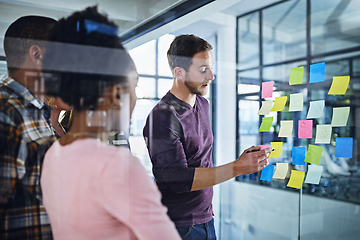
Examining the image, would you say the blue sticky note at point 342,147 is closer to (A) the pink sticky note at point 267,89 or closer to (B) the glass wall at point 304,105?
(B) the glass wall at point 304,105

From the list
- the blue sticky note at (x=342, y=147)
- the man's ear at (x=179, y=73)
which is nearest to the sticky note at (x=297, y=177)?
the blue sticky note at (x=342, y=147)

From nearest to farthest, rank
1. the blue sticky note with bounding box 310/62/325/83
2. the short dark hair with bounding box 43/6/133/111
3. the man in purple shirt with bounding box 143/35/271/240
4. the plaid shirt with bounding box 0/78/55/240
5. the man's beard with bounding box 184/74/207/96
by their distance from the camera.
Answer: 1. the short dark hair with bounding box 43/6/133/111
2. the plaid shirt with bounding box 0/78/55/240
3. the man in purple shirt with bounding box 143/35/271/240
4. the man's beard with bounding box 184/74/207/96
5. the blue sticky note with bounding box 310/62/325/83

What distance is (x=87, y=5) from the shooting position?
94 centimetres

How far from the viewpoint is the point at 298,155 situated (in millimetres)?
1695

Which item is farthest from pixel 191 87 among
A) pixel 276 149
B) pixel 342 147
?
pixel 342 147

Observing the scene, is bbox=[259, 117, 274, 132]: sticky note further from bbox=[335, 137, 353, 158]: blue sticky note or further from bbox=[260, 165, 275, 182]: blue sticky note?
bbox=[335, 137, 353, 158]: blue sticky note

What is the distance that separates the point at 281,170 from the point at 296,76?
0.65 metres

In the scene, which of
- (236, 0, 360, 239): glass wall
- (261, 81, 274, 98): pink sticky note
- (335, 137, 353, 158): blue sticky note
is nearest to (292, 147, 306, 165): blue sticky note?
(236, 0, 360, 239): glass wall

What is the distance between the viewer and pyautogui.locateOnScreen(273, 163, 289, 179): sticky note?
5.10 ft

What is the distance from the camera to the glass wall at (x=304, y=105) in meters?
1.67

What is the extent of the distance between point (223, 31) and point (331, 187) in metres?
2.21

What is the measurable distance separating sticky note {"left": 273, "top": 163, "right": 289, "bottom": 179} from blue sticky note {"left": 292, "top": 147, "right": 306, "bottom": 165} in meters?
0.11

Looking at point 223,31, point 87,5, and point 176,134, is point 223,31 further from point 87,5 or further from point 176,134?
point 87,5

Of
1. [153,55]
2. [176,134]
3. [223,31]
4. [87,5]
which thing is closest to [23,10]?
[87,5]
